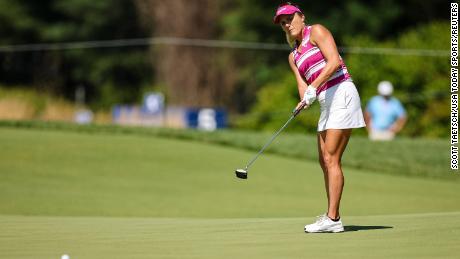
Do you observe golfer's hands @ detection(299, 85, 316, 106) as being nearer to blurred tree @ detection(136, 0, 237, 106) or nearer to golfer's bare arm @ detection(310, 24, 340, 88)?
golfer's bare arm @ detection(310, 24, 340, 88)

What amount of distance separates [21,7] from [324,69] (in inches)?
2000

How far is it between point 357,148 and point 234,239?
1280 centimetres

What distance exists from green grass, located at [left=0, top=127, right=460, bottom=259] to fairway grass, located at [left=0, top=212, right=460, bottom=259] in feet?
0.03

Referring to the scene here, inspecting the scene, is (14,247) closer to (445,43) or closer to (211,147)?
(211,147)

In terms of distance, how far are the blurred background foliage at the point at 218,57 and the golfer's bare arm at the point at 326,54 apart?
19.9 metres

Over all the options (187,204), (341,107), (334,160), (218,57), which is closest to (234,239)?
(334,160)

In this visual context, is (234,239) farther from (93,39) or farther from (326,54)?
(93,39)

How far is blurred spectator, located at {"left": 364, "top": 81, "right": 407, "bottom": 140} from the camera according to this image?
20.6m

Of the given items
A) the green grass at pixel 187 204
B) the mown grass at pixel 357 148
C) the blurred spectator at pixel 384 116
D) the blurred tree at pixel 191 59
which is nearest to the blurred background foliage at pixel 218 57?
the blurred tree at pixel 191 59

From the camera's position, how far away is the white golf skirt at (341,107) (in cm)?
871

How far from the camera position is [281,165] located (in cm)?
1873

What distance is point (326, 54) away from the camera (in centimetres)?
857

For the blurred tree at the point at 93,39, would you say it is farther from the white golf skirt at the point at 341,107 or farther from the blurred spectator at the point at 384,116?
the white golf skirt at the point at 341,107

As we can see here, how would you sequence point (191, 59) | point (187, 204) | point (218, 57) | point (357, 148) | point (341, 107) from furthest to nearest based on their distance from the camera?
point (218, 57), point (191, 59), point (357, 148), point (187, 204), point (341, 107)
